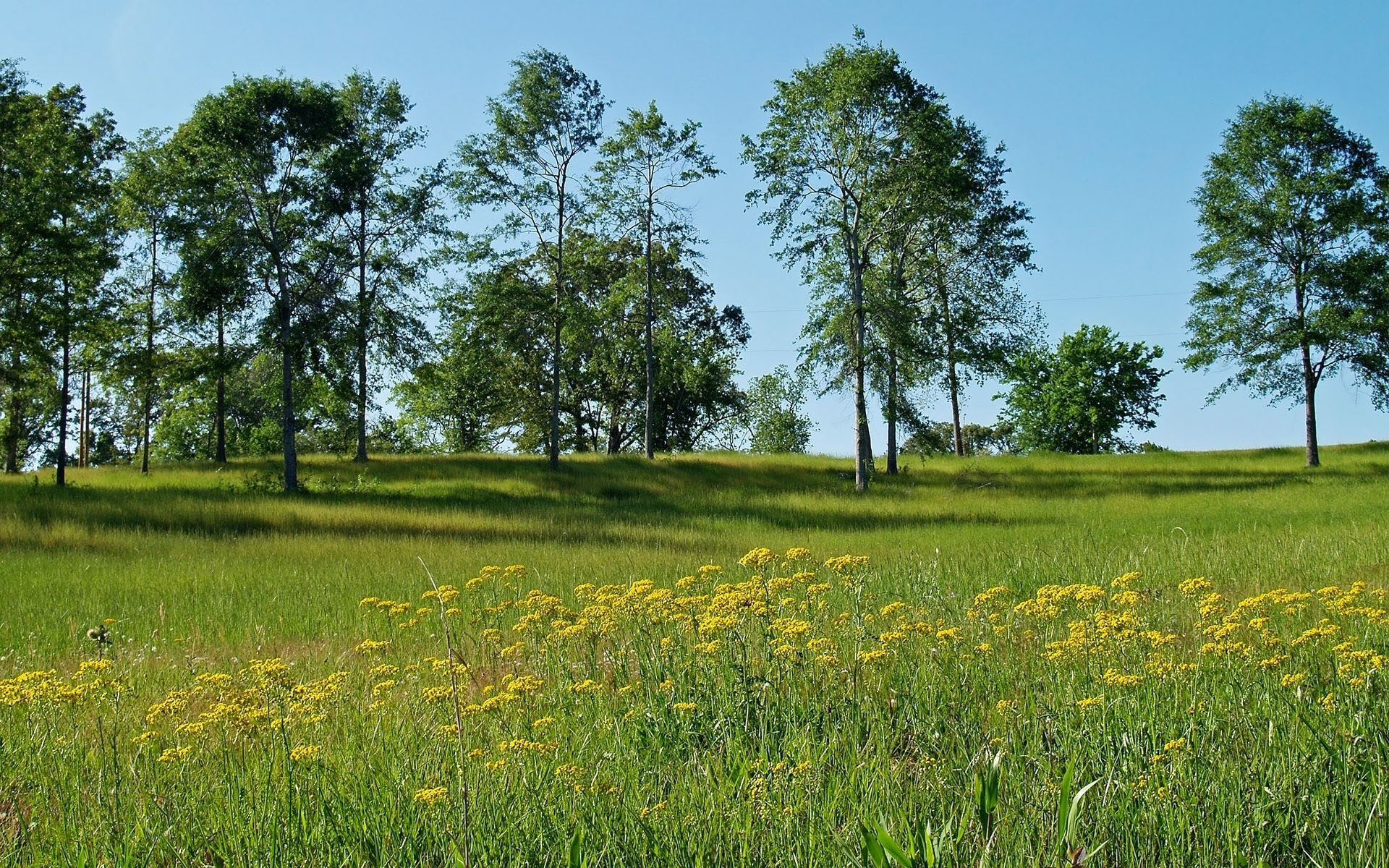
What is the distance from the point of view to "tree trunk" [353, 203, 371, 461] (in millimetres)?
27500

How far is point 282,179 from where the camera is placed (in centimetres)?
2758

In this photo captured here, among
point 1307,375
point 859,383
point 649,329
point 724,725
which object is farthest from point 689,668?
point 1307,375

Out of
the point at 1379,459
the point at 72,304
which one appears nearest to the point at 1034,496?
the point at 1379,459

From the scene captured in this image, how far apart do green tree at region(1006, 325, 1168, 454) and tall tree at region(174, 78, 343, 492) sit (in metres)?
44.2

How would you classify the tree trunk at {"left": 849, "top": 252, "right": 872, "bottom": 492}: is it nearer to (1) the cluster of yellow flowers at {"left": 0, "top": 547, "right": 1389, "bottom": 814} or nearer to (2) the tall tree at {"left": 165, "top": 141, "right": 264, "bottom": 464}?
(2) the tall tree at {"left": 165, "top": 141, "right": 264, "bottom": 464}

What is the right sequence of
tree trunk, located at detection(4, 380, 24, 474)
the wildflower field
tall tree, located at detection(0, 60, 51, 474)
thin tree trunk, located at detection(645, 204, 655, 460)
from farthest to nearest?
1. thin tree trunk, located at detection(645, 204, 655, 460)
2. tree trunk, located at detection(4, 380, 24, 474)
3. tall tree, located at detection(0, 60, 51, 474)
4. the wildflower field

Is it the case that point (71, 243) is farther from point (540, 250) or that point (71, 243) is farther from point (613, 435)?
point (613, 435)

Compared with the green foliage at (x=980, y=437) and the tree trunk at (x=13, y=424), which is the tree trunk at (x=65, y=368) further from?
the green foliage at (x=980, y=437)

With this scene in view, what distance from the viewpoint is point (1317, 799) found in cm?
314

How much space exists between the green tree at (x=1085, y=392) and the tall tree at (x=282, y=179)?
44.2 metres

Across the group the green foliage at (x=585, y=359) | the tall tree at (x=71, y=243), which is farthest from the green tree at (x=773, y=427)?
the tall tree at (x=71, y=243)

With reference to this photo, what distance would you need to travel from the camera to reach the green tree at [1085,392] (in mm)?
59500

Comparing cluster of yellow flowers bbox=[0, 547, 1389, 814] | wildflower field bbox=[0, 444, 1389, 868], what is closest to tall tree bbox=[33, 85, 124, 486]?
wildflower field bbox=[0, 444, 1389, 868]

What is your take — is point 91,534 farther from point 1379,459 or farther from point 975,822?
point 1379,459
